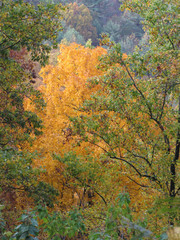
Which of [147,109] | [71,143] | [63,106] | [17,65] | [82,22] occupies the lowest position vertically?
[71,143]

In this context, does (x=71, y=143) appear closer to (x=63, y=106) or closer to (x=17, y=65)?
(x=17, y=65)

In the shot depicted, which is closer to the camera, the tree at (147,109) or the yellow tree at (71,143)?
the tree at (147,109)

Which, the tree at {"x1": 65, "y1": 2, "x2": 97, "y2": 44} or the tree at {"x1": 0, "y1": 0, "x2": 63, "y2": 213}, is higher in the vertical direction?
the tree at {"x1": 65, "y1": 2, "x2": 97, "y2": 44}

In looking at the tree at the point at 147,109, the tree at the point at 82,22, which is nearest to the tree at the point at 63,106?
the tree at the point at 147,109

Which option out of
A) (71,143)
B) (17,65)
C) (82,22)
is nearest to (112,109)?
(71,143)

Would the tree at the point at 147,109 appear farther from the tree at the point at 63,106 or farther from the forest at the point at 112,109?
the tree at the point at 63,106

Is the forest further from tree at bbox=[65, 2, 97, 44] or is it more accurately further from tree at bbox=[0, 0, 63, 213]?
tree at bbox=[65, 2, 97, 44]

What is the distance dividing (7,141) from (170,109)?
197 inches

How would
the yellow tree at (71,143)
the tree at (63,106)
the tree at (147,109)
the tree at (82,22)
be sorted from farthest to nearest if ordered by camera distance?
the tree at (82,22)
the tree at (63,106)
the yellow tree at (71,143)
the tree at (147,109)

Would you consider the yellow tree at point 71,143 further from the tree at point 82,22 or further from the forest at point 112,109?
the tree at point 82,22

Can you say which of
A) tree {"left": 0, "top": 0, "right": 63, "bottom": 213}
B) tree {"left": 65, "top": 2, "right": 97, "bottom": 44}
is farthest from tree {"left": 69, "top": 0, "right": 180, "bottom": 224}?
tree {"left": 65, "top": 2, "right": 97, "bottom": 44}

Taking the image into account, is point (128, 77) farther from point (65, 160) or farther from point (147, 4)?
point (65, 160)

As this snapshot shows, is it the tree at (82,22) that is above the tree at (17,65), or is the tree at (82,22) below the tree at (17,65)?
above

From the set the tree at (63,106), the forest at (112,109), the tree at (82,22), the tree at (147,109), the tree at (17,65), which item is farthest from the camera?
the tree at (82,22)
